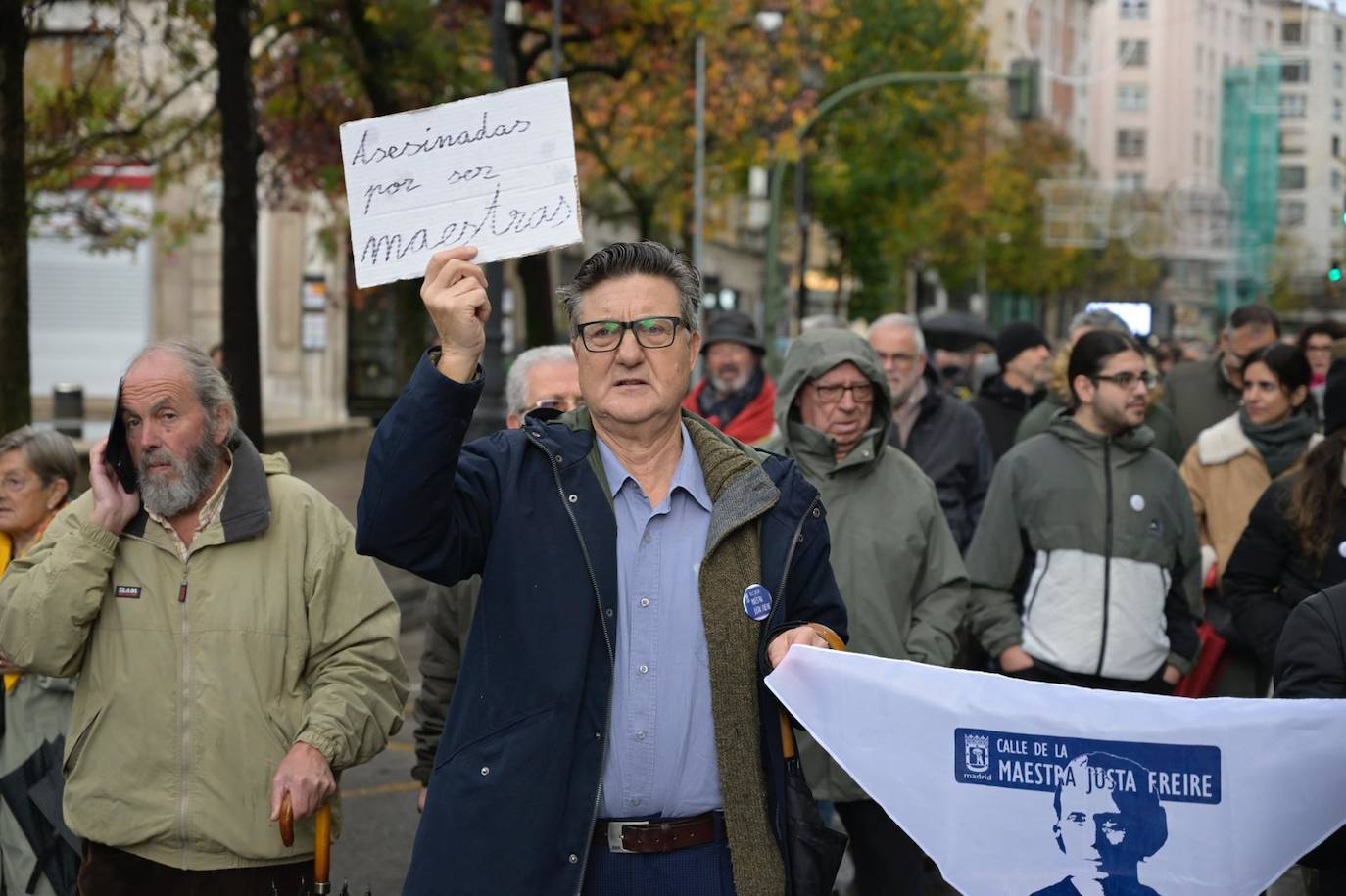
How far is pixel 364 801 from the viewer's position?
859cm

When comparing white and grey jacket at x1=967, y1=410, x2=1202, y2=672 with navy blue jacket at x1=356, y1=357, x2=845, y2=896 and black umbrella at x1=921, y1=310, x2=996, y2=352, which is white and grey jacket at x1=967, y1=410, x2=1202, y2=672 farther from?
black umbrella at x1=921, y1=310, x2=996, y2=352

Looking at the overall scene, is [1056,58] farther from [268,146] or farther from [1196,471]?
[1196,471]

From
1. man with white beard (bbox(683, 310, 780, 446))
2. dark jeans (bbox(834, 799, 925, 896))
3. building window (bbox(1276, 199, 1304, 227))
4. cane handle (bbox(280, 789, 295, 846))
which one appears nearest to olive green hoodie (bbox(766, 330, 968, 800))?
dark jeans (bbox(834, 799, 925, 896))

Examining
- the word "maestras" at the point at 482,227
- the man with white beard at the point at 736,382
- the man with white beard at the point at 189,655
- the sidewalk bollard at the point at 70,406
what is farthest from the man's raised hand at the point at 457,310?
the sidewalk bollard at the point at 70,406

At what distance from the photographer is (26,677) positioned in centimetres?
505

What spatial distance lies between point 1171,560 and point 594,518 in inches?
131

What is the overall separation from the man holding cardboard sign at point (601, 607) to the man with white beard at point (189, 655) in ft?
3.34

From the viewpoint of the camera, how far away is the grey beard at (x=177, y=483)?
440 centimetres

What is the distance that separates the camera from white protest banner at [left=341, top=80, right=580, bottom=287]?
346 centimetres

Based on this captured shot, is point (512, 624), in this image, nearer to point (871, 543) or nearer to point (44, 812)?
point (44, 812)

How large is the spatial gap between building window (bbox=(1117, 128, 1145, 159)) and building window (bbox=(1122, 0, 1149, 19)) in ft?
37.5

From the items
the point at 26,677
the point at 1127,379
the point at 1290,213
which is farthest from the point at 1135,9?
the point at 26,677

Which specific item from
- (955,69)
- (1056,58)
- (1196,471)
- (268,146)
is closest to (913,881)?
(1196,471)

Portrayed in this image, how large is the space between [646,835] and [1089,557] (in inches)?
122
